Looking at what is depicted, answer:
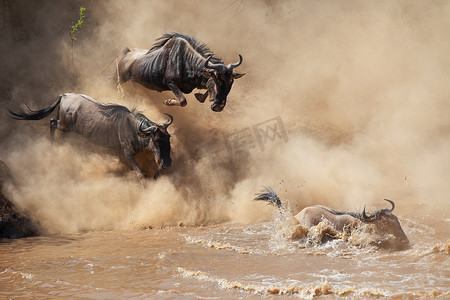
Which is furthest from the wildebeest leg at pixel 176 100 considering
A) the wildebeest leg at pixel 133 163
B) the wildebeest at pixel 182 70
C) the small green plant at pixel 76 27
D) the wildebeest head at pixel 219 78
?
the small green plant at pixel 76 27

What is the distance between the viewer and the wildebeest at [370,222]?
5.98 meters

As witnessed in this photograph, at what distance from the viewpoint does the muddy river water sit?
15.6 feet

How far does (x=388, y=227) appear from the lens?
238 inches

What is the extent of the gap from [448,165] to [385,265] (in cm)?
532

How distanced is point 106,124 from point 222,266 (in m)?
3.82

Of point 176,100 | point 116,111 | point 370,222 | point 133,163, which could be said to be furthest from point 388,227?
point 116,111

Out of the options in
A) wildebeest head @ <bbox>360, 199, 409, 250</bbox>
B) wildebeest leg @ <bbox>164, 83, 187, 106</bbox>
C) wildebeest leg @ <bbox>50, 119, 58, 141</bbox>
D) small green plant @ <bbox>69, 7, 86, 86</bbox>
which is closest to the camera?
wildebeest head @ <bbox>360, 199, 409, 250</bbox>

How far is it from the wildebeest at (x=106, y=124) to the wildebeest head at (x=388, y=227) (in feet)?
11.2

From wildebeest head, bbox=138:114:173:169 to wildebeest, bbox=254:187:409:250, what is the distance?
252 cm

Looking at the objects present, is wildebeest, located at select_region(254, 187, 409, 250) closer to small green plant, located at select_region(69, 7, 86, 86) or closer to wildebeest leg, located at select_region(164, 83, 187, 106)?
wildebeest leg, located at select_region(164, 83, 187, 106)

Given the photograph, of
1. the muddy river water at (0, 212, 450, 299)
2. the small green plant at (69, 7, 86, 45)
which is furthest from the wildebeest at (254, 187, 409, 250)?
the small green plant at (69, 7, 86, 45)

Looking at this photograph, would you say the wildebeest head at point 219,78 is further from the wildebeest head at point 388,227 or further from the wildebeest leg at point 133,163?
the wildebeest head at point 388,227

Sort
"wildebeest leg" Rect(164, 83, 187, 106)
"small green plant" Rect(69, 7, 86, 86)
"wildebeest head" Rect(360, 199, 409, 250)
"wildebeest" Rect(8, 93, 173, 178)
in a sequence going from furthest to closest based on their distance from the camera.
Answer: "small green plant" Rect(69, 7, 86, 86), "wildebeest leg" Rect(164, 83, 187, 106), "wildebeest" Rect(8, 93, 173, 178), "wildebeest head" Rect(360, 199, 409, 250)

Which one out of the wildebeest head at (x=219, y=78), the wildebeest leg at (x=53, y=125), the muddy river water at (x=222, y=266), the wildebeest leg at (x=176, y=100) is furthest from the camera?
the wildebeest leg at (x=53, y=125)
